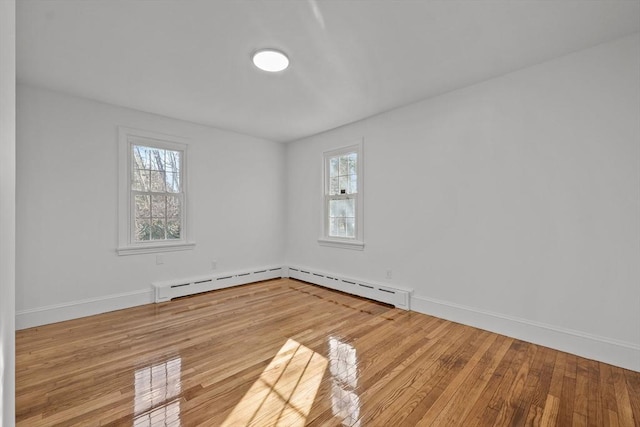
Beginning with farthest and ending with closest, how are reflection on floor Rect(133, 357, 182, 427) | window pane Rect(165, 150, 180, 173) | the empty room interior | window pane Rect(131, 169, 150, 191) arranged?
window pane Rect(165, 150, 180, 173) → window pane Rect(131, 169, 150, 191) → the empty room interior → reflection on floor Rect(133, 357, 182, 427)

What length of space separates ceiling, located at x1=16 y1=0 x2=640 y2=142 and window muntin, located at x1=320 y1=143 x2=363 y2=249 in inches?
45.5

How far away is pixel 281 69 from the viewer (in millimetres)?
2760

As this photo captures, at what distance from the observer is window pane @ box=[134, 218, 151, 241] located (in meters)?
3.84

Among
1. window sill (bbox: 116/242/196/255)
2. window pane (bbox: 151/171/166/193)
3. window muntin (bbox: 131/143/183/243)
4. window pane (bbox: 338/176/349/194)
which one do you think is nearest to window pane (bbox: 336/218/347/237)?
window pane (bbox: 338/176/349/194)

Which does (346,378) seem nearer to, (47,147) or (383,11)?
(383,11)

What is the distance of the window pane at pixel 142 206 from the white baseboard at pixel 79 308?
3.36ft

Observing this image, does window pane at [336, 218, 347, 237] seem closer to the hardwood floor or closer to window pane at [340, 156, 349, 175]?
window pane at [340, 156, 349, 175]

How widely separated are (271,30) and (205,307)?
10.6 ft

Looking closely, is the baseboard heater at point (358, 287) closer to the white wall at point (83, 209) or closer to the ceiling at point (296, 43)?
the white wall at point (83, 209)

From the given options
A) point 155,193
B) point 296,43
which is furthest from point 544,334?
point 155,193

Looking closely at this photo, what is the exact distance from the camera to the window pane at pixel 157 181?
400 centimetres

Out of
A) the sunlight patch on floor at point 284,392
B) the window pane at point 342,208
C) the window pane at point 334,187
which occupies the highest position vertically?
the window pane at point 334,187

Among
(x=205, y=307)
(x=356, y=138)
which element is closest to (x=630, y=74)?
(x=356, y=138)

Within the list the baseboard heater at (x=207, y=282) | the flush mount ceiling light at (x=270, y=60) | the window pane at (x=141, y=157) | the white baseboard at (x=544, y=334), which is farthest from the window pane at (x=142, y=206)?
the white baseboard at (x=544, y=334)
